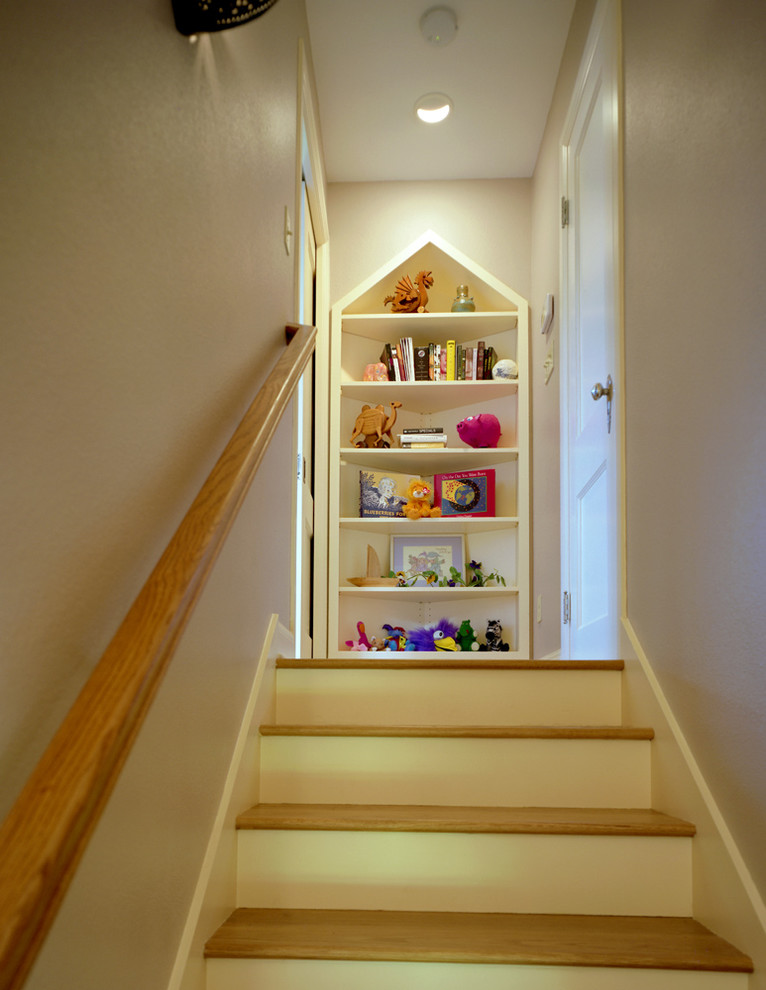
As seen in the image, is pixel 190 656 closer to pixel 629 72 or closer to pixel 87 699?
pixel 87 699

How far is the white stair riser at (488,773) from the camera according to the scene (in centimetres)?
193

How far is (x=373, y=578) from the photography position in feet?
13.9

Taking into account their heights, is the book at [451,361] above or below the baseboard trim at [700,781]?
above

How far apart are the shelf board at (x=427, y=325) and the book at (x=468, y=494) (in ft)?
2.40

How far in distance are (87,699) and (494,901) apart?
1096mm

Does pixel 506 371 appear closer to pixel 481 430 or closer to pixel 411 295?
pixel 481 430

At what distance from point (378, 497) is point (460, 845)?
2.71m

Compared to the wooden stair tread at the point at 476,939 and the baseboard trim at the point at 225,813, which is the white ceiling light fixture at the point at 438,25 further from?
the wooden stair tread at the point at 476,939

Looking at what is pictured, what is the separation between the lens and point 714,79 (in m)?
1.68

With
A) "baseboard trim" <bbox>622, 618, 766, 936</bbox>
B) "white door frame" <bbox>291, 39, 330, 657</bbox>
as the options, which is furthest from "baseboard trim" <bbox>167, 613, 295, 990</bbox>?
"white door frame" <bbox>291, 39, 330, 657</bbox>

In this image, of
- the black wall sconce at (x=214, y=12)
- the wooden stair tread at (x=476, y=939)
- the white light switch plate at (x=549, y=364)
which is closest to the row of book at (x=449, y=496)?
the white light switch plate at (x=549, y=364)

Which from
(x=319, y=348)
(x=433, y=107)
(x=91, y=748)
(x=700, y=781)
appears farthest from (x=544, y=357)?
(x=91, y=748)

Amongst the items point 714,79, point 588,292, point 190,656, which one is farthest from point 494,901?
point 588,292

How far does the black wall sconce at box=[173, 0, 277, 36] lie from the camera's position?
4.50 feet
